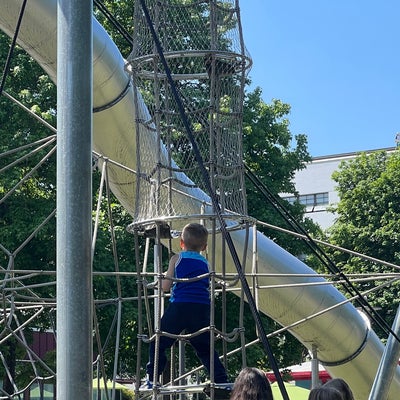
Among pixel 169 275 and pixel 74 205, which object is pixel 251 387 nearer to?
pixel 74 205

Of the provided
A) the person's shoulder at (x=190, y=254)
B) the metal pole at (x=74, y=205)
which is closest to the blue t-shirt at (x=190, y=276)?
the person's shoulder at (x=190, y=254)

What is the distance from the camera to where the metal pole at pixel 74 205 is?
415 centimetres

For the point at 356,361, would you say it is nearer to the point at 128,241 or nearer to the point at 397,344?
the point at 397,344

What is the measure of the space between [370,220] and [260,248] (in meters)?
23.8

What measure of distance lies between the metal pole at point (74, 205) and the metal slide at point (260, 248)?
2.07 m

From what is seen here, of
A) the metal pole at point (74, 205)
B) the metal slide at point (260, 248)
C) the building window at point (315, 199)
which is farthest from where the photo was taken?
the building window at point (315, 199)

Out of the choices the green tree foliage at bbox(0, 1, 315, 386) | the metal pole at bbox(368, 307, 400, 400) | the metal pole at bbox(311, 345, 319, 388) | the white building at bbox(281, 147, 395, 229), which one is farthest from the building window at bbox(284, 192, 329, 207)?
the metal pole at bbox(368, 307, 400, 400)

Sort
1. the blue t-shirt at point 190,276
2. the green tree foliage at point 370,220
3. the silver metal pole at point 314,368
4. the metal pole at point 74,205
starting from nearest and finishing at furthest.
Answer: the metal pole at point 74,205 → the blue t-shirt at point 190,276 → the silver metal pole at point 314,368 → the green tree foliage at point 370,220

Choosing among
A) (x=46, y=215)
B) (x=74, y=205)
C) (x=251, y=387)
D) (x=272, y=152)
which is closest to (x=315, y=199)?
(x=272, y=152)

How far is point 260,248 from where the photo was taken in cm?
932

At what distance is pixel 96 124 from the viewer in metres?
8.04

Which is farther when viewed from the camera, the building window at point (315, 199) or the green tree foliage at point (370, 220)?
the building window at point (315, 199)

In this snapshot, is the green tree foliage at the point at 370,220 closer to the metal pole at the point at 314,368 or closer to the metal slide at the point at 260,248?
the metal slide at the point at 260,248

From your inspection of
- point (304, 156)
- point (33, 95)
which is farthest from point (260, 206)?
point (33, 95)
